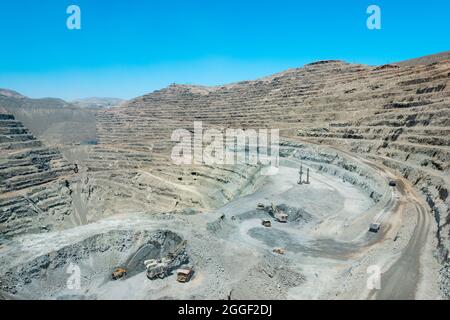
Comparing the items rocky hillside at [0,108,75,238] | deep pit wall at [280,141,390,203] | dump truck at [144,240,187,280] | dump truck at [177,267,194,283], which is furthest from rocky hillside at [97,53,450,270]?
rocky hillside at [0,108,75,238]

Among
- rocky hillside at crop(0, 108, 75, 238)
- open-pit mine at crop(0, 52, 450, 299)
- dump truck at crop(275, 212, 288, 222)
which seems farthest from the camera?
rocky hillside at crop(0, 108, 75, 238)

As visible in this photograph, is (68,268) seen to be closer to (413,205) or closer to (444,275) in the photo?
(444,275)

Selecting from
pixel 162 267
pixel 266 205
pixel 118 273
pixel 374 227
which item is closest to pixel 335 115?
pixel 266 205

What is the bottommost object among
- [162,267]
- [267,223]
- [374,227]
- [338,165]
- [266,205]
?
[162,267]

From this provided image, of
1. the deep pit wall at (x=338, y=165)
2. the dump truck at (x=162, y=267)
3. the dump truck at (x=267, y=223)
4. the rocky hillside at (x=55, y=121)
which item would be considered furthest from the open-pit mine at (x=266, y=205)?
the rocky hillside at (x=55, y=121)

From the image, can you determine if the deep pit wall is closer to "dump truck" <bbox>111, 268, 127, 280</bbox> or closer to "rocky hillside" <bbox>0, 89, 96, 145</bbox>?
"dump truck" <bbox>111, 268, 127, 280</bbox>

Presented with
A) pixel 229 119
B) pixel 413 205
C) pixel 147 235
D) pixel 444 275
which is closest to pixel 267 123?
pixel 229 119

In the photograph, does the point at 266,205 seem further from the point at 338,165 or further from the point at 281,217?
the point at 338,165

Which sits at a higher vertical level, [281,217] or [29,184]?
[281,217]

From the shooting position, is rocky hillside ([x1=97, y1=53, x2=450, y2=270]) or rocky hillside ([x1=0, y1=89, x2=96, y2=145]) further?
rocky hillside ([x1=0, y1=89, x2=96, y2=145])
